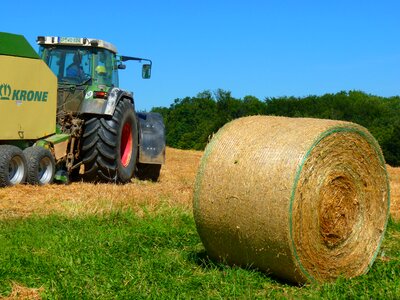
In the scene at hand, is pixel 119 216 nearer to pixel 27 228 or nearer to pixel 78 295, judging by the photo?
pixel 27 228

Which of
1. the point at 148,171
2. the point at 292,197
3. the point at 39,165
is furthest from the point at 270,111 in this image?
the point at 292,197

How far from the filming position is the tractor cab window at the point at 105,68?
1140cm

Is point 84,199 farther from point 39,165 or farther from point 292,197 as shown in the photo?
point 292,197

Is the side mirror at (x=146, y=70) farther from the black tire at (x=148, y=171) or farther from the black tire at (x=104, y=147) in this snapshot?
the black tire at (x=148, y=171)

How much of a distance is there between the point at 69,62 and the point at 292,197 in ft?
24.5

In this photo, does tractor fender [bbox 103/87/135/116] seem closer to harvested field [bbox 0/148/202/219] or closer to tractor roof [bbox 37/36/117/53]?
tractor roof [bbox 37/36/117/53]

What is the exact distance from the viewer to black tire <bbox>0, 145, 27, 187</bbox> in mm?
9078

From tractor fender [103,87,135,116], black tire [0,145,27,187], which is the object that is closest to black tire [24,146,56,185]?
black tire [0,145,27,187]

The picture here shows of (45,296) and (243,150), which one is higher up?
(243,150)

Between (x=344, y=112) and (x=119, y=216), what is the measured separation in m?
A: 43.2

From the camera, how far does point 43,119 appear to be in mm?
10508

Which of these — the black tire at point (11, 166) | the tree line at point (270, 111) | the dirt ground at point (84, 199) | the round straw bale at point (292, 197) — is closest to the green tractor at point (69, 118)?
the black tire at point (11, 166)

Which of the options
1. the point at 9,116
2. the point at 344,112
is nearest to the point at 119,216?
the point at 9,116

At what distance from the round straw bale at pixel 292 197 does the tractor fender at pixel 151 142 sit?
6569 mm
